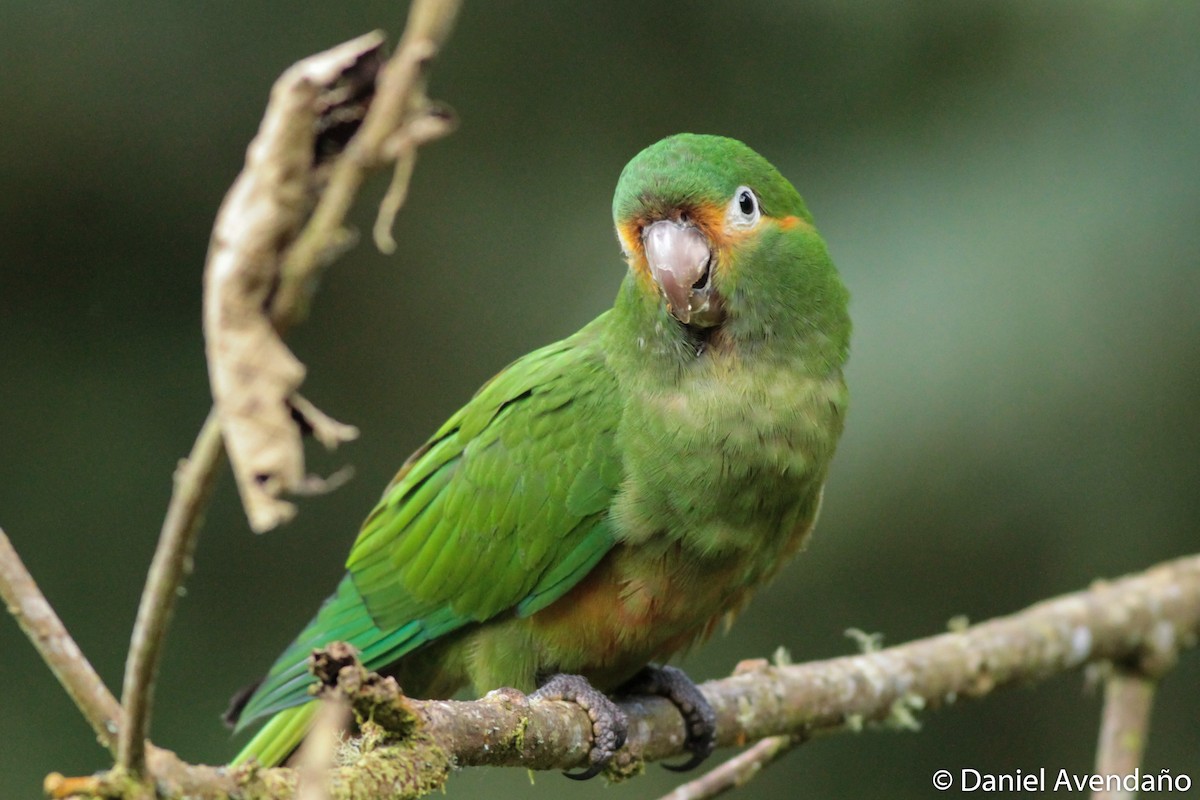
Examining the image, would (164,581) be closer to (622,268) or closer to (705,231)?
(705,231)

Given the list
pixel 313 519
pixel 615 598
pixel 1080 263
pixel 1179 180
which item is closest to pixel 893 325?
pixel 1080 263

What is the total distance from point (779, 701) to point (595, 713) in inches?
26.7

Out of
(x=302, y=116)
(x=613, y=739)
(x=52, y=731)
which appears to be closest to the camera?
(x=302, y=116)

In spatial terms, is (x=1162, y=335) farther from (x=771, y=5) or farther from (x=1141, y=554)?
(x=771, y=5)

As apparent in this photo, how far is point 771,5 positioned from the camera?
4.98 meters

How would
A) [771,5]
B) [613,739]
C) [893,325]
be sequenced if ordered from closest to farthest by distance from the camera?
[613,739] < [893,325] < [771,5]

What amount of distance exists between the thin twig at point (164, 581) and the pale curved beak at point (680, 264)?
4.69 ft

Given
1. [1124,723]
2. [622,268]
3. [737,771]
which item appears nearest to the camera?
[737,771]

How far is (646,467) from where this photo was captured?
240 centimetres

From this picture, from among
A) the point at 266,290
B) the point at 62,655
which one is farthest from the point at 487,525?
the point at 266,290

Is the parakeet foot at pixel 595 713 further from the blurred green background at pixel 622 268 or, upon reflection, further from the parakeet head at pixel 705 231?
the blurred green background at pixel 622 268

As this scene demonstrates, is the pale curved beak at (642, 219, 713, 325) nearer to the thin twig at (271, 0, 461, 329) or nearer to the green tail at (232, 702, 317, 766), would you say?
the green tail at (232, 702, 317, 766)

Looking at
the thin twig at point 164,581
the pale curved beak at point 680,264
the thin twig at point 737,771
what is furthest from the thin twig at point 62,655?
the thin twig at point 737,771

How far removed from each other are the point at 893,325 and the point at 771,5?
1.61 metres
